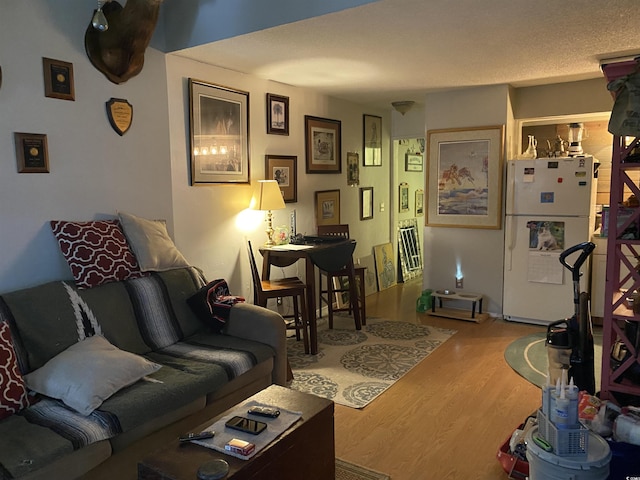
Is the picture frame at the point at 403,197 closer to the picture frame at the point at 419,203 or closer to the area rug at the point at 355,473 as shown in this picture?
the picture frame at the point at 419,203

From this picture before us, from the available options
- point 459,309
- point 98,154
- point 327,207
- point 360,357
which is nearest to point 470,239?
point 459,309

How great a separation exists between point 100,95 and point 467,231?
3.45 meters

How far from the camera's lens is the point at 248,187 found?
12.8ft

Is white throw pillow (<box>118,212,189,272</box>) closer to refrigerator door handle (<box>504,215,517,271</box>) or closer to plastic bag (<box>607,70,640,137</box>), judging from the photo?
plastic bag (<box>607,70,640,137</box>)

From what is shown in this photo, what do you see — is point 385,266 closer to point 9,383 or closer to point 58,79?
point 58,79

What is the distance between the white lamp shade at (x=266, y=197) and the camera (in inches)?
146

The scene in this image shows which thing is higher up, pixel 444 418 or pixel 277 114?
pixel 277 114

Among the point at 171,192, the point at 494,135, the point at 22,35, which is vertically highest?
the point at 22,35

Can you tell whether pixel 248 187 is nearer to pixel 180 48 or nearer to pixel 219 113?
pixel 219 113

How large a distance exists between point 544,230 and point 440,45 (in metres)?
2.10

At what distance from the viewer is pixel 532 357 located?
3.61 meters

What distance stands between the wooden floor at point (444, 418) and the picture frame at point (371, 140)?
8.19 feet

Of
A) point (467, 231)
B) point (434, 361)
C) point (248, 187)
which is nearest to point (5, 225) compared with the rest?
point (248, 187)

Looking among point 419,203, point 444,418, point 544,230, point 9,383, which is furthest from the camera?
point 419,203
